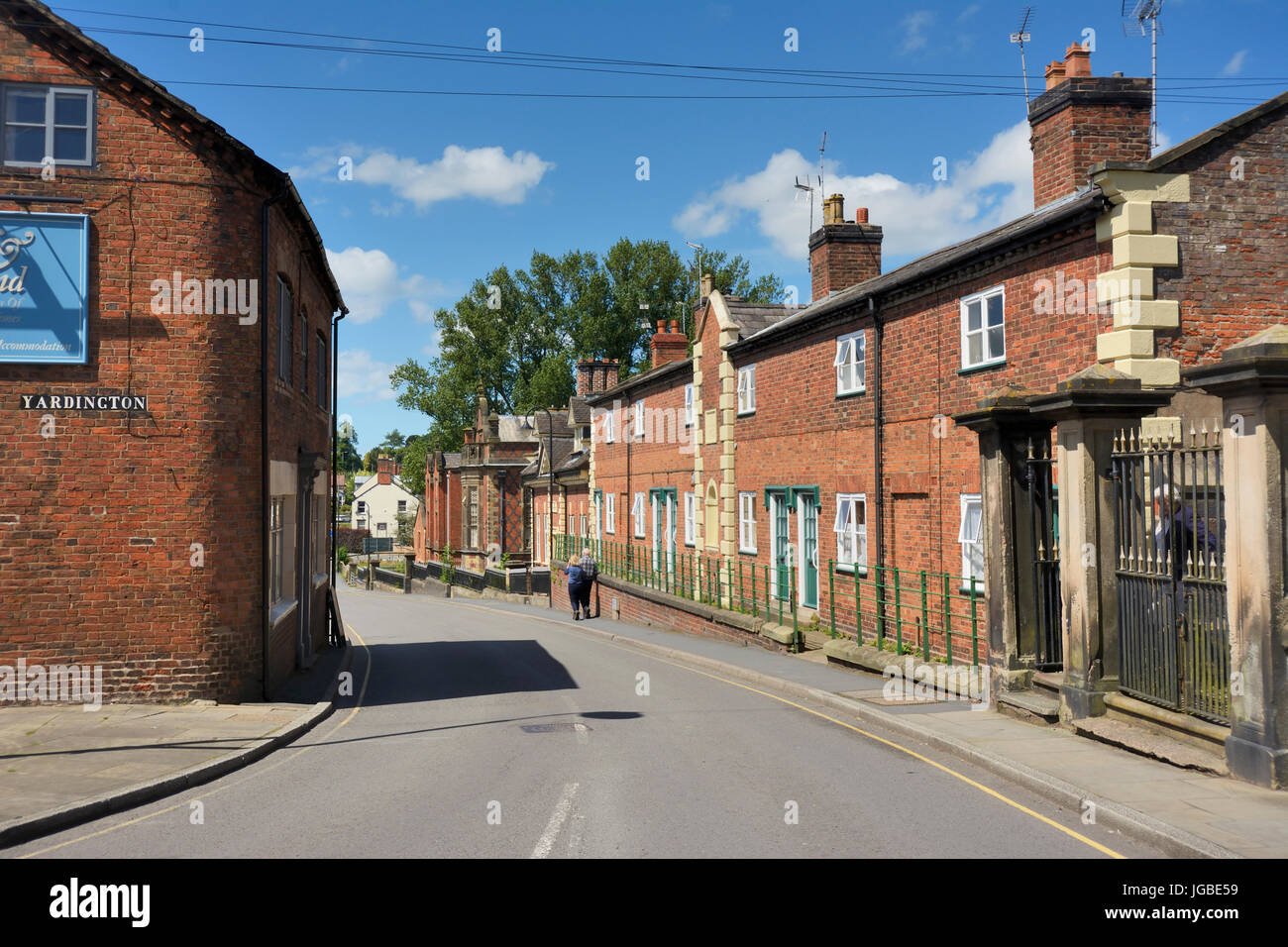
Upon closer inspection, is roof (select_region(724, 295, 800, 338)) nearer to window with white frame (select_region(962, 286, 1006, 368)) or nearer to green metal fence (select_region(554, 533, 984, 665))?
green metal fence (select_region(554, 533, 984, 665))

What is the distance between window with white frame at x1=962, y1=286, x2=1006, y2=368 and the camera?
14.4 meters

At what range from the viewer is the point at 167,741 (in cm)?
1027

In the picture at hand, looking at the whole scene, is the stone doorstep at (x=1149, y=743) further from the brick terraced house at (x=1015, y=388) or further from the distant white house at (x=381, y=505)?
the distant white house at (x=381, y=505)

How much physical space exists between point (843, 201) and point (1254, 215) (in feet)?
41.1

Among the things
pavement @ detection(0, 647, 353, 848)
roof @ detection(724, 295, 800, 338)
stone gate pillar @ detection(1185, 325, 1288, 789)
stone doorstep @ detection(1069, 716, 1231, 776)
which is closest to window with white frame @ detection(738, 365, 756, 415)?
roof @ detection(724, 295, 800, 338)

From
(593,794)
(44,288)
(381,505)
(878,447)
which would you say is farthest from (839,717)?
(381,505)

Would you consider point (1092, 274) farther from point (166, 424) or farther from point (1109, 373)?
point (166, 424)

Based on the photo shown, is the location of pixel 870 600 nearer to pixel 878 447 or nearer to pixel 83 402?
pixel 878 447

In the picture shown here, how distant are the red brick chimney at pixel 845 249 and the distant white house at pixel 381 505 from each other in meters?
83.4

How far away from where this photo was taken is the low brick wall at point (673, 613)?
20.7 meters

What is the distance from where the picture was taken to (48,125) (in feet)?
40.1

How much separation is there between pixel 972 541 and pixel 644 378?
18.1 meters

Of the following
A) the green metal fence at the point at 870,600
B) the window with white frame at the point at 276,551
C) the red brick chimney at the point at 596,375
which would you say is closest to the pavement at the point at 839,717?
the green metal fence at the point at 870,600
